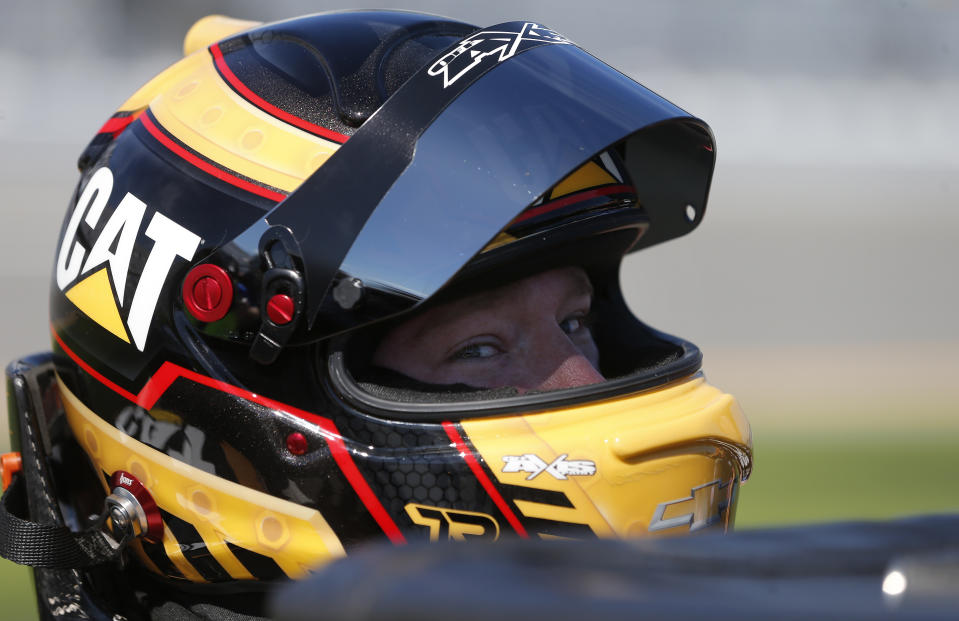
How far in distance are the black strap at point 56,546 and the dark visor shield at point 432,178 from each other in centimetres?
56

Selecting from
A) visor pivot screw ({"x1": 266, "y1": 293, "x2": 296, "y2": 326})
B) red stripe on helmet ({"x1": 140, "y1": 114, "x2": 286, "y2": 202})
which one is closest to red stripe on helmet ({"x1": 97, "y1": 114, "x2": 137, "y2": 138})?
red stripe on helmet ({"x1": 140, "y1": 114, "x2": 286, "y2": 202})

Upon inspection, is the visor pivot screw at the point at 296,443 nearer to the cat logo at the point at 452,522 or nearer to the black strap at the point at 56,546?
the cat logo at the point at 452,522

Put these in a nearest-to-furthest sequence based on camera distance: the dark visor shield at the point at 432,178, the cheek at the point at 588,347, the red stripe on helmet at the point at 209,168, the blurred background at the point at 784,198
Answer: the dark visor shield at the point at 432,178, the red stripe on helmet at the point at 209,168, the cheek at the point at 588,347, the blurred background at the point at 784,198

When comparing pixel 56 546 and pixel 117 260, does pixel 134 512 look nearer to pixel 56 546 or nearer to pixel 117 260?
pixel 56 546

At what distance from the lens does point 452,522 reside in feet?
5.27

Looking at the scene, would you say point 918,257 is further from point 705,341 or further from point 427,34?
point 427,34

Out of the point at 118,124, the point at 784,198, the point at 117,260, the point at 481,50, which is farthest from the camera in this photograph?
the point at 784,198

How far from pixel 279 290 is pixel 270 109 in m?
0.34

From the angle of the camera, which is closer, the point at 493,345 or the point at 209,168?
the point at 209,168

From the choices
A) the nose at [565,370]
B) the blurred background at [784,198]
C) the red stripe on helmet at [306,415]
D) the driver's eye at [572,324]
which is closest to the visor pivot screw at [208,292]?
the red stripe on helmet at [306,415]

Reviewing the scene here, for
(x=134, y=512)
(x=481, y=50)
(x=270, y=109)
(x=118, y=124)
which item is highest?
(x=481, y=50)

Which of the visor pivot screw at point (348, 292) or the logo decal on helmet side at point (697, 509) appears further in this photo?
the logo decal on helmet side at point (697, 509)

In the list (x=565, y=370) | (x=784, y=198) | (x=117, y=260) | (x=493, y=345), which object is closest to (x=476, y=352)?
(x=493, y=345)

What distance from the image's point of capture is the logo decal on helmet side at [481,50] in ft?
5.42
